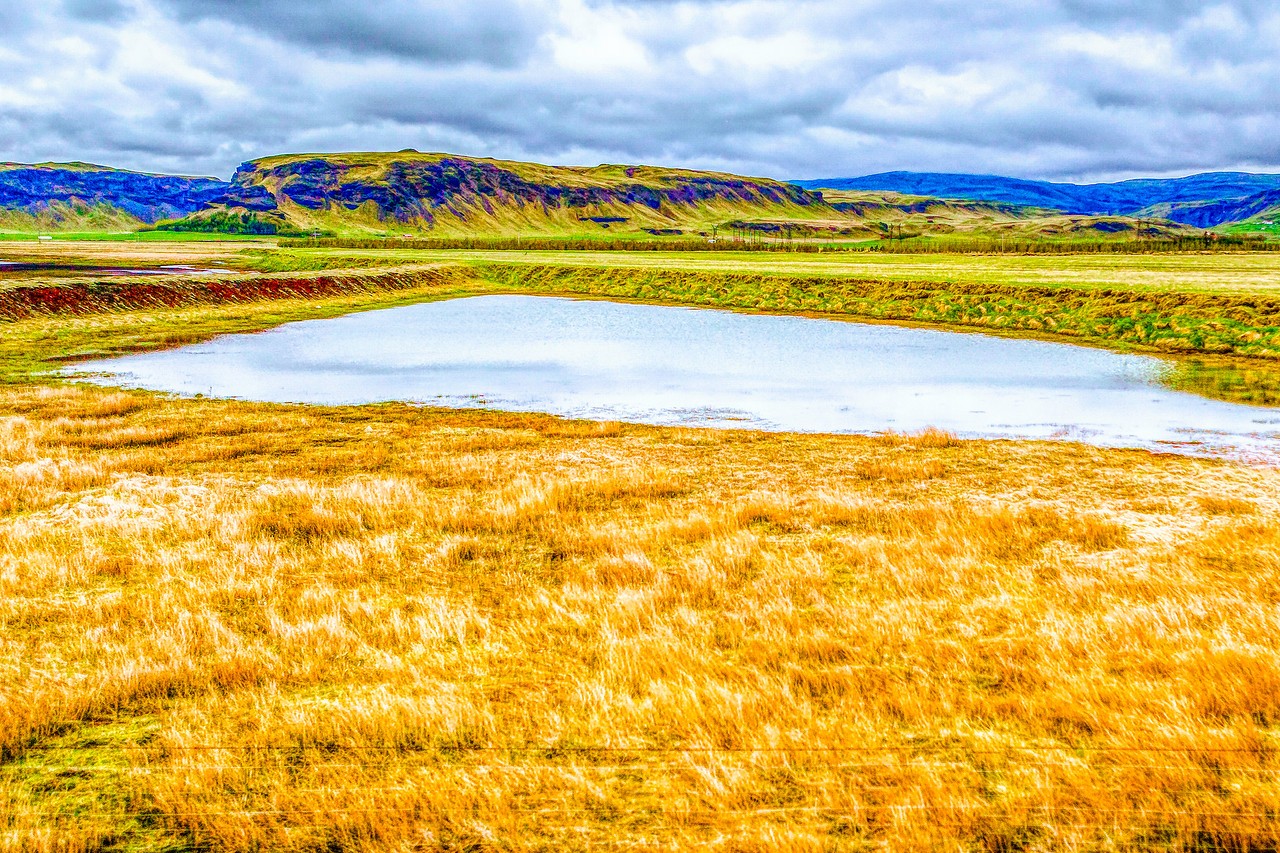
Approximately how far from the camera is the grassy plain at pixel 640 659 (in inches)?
225

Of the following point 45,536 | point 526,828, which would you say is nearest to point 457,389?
point 45,536

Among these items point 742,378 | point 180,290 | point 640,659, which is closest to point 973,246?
point 742,378

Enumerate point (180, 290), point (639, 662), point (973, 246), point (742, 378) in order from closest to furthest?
point (639, 662) < point (742, 378) < point (180, 290) < point (973, 246)

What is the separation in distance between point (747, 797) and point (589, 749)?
140cm

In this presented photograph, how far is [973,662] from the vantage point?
802 centimetres

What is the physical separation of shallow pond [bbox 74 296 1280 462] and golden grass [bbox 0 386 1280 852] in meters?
6.95

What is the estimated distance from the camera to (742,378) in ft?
99.7

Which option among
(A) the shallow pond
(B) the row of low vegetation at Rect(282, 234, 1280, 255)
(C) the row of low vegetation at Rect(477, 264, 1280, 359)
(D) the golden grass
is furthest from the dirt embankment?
(B) the row of low vegetation at Rect(282, 234, 1280, 255)

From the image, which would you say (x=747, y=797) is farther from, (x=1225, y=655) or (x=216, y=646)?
(x=216, y=646)

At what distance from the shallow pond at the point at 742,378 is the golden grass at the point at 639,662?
695cm

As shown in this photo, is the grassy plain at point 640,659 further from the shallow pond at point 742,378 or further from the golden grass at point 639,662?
the shallow pond at point 742,378

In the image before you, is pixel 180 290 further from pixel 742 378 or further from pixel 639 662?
pixel 639 662

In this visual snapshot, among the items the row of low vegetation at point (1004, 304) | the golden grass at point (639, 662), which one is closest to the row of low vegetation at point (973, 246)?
the row of low vegetation at point (1004, 304)

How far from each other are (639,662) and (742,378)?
23.1m
